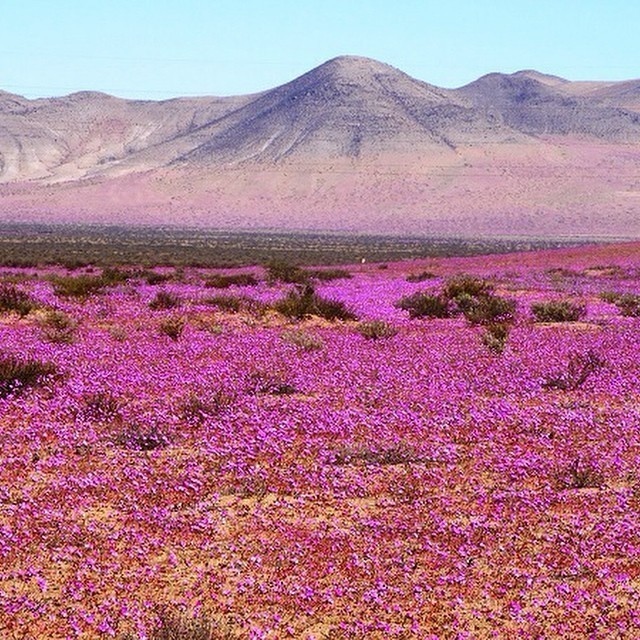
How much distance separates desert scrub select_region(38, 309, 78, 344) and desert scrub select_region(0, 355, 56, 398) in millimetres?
3287

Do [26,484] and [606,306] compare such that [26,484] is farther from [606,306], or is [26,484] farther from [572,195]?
[572,195]

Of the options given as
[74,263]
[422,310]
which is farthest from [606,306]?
[74,263]

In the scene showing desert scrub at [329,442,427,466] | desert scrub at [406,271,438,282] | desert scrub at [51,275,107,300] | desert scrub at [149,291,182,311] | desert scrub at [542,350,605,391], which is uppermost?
desert scrub at [51,275,107,300]

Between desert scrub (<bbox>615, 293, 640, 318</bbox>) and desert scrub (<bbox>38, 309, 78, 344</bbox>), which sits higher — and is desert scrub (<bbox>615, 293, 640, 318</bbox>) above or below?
below

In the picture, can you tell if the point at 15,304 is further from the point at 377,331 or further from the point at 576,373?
the point at 576,373

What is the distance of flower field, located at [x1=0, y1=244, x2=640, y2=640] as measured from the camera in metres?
5.26

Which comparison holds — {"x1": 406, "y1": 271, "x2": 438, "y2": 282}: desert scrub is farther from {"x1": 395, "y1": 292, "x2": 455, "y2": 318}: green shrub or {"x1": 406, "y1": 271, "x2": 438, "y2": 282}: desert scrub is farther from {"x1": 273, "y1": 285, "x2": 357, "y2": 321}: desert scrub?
{"x1": 273, "y1": 285, "x2": 357, "y2": 321}: desert scrub

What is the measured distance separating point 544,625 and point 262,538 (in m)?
2.30

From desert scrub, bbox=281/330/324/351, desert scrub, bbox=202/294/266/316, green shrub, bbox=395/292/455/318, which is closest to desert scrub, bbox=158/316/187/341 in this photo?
desert scrub, bbox=281/330/324/351

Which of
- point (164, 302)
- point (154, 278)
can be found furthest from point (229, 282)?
point (164, 302)

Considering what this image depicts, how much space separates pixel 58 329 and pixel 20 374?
5.40m

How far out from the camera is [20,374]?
10750 mm

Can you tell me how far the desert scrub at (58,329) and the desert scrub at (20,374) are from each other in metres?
3.29

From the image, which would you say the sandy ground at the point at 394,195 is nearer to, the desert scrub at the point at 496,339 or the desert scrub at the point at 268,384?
the desert scrub at the point at 496,339
